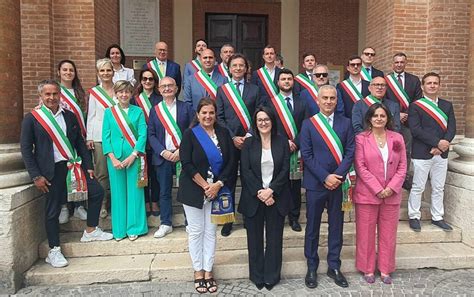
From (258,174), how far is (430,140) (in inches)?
100.0

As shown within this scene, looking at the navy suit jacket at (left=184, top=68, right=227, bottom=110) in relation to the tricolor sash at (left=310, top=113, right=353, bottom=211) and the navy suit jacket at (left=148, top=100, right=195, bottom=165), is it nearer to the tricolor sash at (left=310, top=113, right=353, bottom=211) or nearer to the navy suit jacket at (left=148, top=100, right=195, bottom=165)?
the navy suit jacket at (left=148, top=100, right=195, bottom=165)

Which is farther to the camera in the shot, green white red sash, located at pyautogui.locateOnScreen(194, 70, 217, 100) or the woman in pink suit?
green white red sash, located at pyautogui.locateOnScreen(194, 70, 217, 100)

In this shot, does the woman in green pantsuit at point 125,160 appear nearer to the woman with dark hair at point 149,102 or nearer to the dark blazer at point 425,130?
the woman with dark hair at point 149,102

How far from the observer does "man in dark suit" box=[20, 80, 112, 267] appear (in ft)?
14.8

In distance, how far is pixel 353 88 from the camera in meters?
5.88

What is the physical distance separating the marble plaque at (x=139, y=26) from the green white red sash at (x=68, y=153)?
243 inches

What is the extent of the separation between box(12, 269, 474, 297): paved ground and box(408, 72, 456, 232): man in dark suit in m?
1.05

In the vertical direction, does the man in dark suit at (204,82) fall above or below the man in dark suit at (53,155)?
above

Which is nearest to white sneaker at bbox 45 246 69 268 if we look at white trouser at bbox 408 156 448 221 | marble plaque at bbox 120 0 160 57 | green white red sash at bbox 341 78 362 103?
green white red sash at bbox 341 78 362 103

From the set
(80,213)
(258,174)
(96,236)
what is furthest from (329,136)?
(80,213)

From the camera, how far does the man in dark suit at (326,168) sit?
4320 mm

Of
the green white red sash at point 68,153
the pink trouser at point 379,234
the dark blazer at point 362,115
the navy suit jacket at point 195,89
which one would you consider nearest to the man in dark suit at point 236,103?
the navy suit jacket at point 195,89

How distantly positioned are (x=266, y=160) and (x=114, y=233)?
223 centimetres

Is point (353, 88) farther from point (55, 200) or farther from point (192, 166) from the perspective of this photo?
point (55, 200)
